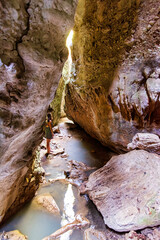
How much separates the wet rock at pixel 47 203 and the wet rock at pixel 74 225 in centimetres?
41

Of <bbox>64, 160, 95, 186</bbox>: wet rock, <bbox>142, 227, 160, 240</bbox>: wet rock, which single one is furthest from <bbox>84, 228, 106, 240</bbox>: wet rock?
<bbox>64, 160, 95, 186</bbox>: wet rock

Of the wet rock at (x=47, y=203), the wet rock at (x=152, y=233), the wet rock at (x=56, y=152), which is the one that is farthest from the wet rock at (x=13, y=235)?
the wet rock at (x=56, y=152)

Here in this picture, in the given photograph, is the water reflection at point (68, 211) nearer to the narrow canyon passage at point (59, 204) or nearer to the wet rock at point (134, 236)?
the narrow canyon passage at point (59, 204)

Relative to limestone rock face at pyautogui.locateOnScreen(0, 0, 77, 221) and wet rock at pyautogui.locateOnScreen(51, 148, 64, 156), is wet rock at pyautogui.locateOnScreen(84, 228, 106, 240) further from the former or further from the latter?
wet rock at pyautogui.locateOnScreen(51, 148, 64, 156)

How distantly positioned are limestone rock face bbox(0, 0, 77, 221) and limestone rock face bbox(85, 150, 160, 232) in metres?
1.83

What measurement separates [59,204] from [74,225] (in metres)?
0.64

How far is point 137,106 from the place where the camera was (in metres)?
3.27

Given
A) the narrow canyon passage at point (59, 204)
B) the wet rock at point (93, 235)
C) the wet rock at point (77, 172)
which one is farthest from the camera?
the wet rock at point (77, 172)

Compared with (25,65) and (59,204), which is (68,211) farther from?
(25,65)

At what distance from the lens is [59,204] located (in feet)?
9.35

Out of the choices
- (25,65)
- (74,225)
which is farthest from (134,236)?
(25,65)

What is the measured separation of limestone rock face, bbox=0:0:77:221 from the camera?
4.74ft

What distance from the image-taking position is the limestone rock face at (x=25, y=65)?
145 cm

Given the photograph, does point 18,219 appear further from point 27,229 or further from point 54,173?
point 54,173
